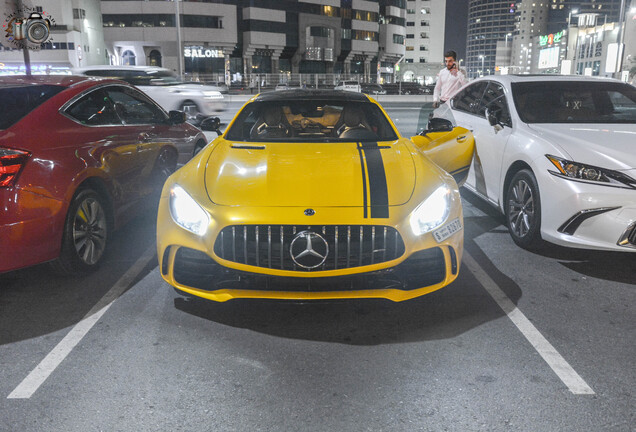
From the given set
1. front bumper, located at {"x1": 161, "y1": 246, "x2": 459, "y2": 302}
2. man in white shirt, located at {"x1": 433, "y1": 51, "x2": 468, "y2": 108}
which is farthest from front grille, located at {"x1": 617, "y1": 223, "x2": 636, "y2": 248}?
man in white shirt, located at {"x1": 433, "y1": 51, "x2": 468, "y2": 108}

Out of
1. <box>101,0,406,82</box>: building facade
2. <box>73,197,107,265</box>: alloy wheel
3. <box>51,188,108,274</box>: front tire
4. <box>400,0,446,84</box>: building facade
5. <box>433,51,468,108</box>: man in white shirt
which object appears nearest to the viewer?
<box>51,188,108,274</box>: front tire

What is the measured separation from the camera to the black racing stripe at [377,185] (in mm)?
3305

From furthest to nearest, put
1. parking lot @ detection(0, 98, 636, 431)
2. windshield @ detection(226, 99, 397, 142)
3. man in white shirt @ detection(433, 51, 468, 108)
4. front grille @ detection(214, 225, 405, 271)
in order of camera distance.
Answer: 1. man in white shirt @ detection(433, 51, 468, 108)
2. windshield @ detection(226, 99, 397, 142)
3. front grille @ detection(214, 225, 405, 271)
4. parking lot @ detection(0, 98, 636, 431)

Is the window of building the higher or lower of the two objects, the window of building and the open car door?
the higher

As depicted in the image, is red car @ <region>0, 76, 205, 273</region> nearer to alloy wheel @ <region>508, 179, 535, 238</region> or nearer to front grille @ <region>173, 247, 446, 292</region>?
front grille @ <region>173, 247, 446, 292</region>

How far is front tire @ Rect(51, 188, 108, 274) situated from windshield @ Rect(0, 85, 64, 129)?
27.2 inches

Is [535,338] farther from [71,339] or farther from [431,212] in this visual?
[71,339]

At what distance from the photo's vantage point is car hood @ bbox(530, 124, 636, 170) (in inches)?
171

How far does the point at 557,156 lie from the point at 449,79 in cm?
593

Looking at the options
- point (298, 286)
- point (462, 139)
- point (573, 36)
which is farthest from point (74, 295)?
point (573, 36)

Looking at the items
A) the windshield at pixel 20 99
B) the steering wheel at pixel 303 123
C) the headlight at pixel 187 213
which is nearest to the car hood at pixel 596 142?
the steering wheel at pixel 303 123

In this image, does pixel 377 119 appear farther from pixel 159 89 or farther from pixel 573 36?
pixel 573 36

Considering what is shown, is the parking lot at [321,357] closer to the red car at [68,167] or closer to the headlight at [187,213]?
the red car at [68,167]

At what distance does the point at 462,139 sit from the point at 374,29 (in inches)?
3388
